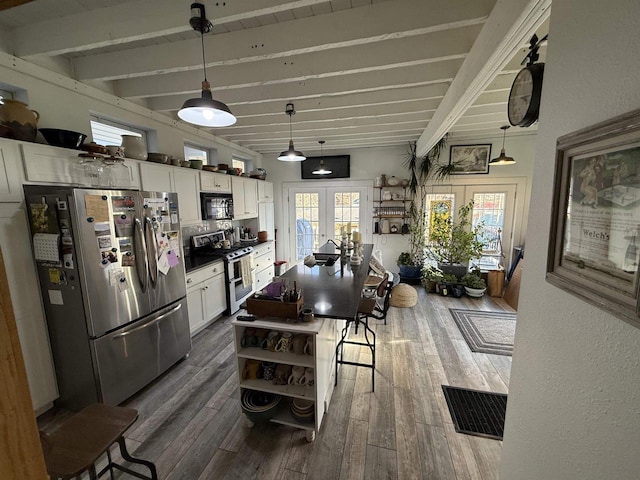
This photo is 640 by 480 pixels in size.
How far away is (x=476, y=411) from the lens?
6.77 ft

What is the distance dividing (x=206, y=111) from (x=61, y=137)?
127 centimetres

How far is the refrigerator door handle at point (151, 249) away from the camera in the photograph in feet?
7.32

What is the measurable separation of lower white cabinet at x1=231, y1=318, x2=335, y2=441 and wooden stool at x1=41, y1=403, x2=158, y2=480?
2.17ft

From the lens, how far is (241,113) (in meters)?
3.10

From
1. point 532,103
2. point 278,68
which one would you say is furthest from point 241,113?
point 532,103

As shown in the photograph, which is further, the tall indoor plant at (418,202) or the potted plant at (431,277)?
the tall indoor plant at (418,202)

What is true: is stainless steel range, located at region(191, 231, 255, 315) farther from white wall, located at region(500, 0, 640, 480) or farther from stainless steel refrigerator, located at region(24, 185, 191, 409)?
white wall, located at region(500, 0, 640, 480)

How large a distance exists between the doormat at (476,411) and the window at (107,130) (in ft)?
13.3

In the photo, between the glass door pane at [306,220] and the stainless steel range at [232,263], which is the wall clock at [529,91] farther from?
the glass door pane at [306,220]

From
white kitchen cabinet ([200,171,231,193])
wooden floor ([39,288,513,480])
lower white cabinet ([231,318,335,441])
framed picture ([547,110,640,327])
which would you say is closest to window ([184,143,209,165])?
white kitchen cabinet ([200,171,231,193])

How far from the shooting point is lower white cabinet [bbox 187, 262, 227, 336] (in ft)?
9.82

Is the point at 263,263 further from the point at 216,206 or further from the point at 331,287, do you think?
the point at 331,287

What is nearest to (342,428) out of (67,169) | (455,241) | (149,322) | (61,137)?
(149,322)

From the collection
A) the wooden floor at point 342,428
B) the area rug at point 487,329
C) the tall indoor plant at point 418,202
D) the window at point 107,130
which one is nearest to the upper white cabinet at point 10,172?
the window at point 107,130
